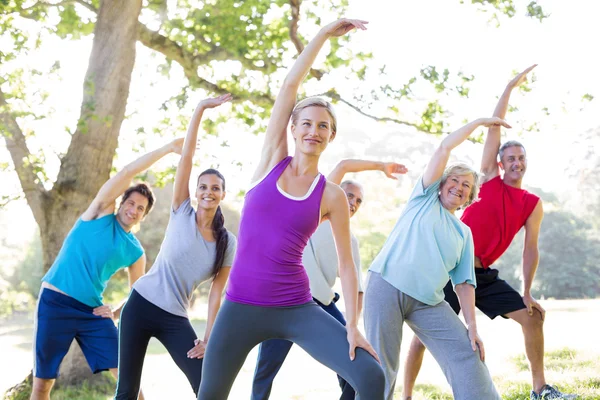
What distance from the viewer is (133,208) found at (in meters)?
5.43

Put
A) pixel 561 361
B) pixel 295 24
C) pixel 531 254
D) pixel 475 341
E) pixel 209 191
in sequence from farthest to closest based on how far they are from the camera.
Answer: pixel 295 24, pixel 561 361, pixel 531 254, pixel 209 191, pixel 475 341

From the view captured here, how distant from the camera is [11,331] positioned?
2844 cm

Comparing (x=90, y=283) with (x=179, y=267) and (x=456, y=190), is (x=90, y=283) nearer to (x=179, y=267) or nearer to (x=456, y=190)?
(x=179, y=267)

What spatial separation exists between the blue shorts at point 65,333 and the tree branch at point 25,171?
138 inches

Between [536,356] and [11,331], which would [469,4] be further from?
[11,331]

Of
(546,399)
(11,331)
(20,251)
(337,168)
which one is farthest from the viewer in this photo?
(20,251)

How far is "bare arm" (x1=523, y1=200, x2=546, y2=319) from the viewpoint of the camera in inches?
242

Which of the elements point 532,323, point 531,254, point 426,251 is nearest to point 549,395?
point 532,323

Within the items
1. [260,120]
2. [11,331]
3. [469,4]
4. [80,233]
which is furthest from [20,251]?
[80,233]

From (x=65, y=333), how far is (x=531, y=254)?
396 centimetres

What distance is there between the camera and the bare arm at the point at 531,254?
6145 mm

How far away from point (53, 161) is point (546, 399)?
632cm

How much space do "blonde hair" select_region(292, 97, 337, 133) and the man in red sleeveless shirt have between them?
262cm

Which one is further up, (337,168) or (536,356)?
(337,168)
